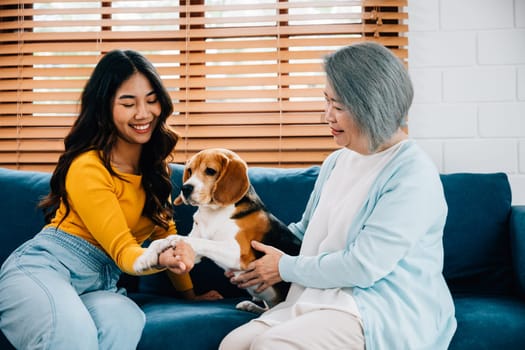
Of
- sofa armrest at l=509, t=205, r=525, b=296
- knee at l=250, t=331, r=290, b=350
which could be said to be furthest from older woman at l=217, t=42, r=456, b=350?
sofa armrest at l=509, t=205, r=525, b=296

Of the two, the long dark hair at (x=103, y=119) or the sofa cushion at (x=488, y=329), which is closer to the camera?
the sofa cushion at (x=488, y=329)

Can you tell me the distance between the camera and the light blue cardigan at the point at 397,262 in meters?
1.41

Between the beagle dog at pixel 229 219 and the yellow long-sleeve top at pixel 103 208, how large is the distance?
0.60ft

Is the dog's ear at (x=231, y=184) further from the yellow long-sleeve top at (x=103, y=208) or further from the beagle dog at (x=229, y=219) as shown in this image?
the yellow long-sleeve top at (x=103, y=208)

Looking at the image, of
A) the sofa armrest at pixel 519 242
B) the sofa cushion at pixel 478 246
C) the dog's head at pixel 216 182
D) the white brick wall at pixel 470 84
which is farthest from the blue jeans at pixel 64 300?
the white brick wall at pixel 470 84

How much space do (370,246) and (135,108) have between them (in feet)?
2.90

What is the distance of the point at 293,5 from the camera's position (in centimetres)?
257

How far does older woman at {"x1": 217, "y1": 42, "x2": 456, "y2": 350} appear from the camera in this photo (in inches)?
54.5

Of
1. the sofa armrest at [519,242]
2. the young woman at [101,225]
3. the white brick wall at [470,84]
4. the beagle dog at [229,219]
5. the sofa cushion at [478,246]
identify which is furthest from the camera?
the white brick wall at [470,84]

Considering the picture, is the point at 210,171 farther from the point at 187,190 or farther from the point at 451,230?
the point at 451,230

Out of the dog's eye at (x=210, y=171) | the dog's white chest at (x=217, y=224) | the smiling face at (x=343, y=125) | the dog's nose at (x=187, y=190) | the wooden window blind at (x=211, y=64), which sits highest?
the wooden window blind at (x=211, y=64)

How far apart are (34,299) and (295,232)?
838mm

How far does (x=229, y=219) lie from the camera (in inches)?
70.6

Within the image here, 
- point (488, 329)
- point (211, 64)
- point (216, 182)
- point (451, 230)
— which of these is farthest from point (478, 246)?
point (211, 64)
